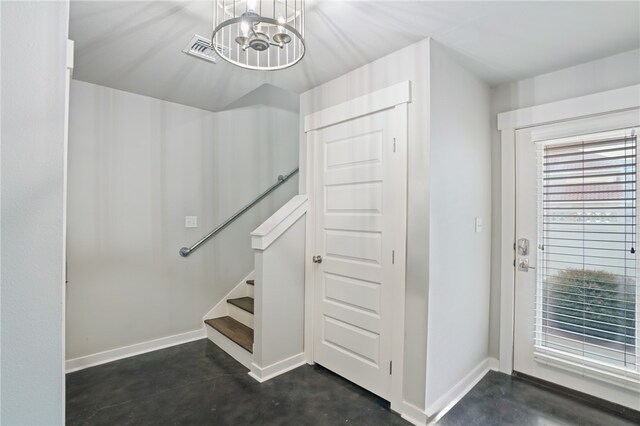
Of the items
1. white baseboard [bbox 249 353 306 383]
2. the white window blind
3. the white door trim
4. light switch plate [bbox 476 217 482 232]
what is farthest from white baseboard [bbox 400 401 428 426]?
light switch plate [bbox 476 217 482 232]

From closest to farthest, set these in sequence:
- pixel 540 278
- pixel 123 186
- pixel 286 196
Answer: pixel 540 278 → pixel 123 186 → pixel 286 196

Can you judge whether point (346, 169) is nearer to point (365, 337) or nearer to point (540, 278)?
point (365, 337)

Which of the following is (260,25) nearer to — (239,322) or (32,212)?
(32,212)

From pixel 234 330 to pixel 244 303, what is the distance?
327mm

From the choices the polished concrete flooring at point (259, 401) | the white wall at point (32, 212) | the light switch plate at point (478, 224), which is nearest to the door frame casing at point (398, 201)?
the polished concrete flooring at point (259, 401)

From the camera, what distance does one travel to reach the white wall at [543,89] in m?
1.97

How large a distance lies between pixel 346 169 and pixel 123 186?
1956mm

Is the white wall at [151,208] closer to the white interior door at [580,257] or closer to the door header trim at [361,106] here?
the door header trim at [361,106]

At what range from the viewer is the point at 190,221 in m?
3.04

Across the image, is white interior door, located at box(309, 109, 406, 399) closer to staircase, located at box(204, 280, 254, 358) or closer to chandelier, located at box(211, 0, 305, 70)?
staircase, located at box(204, 280, 254, 358)

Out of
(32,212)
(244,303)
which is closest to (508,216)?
(244,303)

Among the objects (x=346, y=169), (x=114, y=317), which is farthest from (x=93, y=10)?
(x=114, y=317)

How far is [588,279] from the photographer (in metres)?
2.09

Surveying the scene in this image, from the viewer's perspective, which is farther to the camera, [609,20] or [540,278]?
[540,278]
